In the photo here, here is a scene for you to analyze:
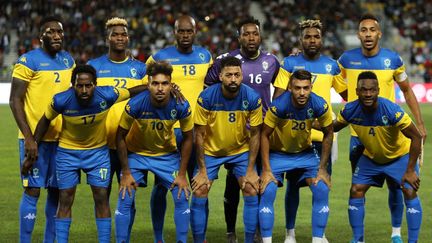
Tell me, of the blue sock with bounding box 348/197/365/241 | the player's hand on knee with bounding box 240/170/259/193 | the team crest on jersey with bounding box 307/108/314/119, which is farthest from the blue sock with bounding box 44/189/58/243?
the blue sock with bounding box 348/197/365/241

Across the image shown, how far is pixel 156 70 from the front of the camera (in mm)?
7938

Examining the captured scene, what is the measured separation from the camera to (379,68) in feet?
29.7

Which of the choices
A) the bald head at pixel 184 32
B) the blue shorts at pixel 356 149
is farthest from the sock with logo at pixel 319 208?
the bald head at pixel 184 32

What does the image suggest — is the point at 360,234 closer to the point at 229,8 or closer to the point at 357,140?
the point at 357,140

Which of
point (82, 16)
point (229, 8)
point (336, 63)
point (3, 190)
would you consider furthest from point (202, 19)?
point (336, 63)

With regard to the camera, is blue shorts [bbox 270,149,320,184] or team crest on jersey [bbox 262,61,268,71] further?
team crest on jersey [bbox 262,61,268,71]

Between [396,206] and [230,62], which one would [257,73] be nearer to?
[230,62]

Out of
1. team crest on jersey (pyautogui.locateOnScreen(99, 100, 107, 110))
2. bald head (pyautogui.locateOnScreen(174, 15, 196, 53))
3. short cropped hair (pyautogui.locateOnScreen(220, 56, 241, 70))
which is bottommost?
team crest on jersey (pyautogui.locateOnScreen(99, 100, 107, 110))

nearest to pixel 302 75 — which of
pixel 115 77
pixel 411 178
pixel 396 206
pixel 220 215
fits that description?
pixel 411 178

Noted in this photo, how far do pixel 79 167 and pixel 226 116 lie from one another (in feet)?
5.06

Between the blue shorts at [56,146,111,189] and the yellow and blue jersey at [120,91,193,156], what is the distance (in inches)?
16.5

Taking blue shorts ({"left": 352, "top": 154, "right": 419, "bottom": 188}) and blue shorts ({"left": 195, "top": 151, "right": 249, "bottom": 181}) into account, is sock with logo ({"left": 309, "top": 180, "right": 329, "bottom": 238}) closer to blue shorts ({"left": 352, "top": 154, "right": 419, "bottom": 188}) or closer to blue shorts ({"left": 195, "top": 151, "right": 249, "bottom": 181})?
blue shorts ({"left": 352, "top": 154, "right": 419, "bottom": 188})

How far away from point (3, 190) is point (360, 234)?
245 inches

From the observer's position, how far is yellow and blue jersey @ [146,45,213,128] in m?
8.80
